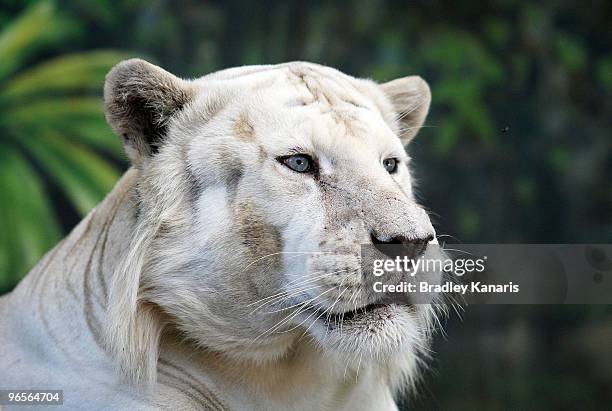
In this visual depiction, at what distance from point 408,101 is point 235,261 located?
2.90 feet

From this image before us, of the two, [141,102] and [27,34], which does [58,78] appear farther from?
[141,102]

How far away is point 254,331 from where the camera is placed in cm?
208

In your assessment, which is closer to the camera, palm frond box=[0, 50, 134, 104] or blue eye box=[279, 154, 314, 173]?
blue eye box=[279, 154, 314, 173]

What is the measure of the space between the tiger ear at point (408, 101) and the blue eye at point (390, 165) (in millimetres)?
342

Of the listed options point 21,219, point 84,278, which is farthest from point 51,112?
point 84,278

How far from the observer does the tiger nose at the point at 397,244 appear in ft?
6.13

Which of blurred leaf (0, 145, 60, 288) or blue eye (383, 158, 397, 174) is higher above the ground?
blurred leaf (0, 145, 60, 288)

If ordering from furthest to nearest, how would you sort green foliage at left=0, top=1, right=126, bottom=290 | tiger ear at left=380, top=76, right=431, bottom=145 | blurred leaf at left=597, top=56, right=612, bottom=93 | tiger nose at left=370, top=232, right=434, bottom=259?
1. blurred leaf at left=597, top=56, right=612, bottom=93
2. green foliage at left=0, top=1, right=126, bottom=290
3. tiger ear at left=380, top=76, right=431, bottom=145
4. tiger nose at left=370, top=232, right=434, bottom=259

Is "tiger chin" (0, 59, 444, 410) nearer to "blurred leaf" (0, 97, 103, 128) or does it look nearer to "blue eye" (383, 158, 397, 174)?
"blue eye" (383, 158, 397, 174)

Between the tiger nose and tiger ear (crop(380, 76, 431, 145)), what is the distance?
0.75m

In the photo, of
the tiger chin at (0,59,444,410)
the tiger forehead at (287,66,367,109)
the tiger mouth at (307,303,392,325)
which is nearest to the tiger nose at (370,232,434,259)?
the tiger chin at (0,59,444,410)

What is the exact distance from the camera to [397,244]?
187 cm

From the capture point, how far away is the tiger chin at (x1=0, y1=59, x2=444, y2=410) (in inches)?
76.9

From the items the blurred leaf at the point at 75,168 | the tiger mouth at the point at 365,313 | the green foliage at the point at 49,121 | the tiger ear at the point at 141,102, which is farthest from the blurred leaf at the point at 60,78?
the tiger mouth at the point at 365,313
